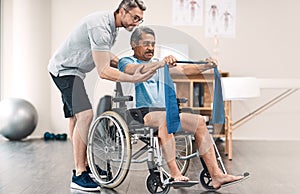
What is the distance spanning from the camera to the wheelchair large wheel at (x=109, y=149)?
308 centimetres

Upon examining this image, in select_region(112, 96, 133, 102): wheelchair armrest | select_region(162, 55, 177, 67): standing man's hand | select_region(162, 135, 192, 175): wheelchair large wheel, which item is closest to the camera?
select_region(162, 55, 177, 67): standing man's hand

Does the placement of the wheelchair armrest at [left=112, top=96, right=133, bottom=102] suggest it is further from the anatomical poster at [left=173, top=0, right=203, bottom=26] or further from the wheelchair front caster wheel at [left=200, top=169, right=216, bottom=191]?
the anatomical poster at [left=173, top=0, right=203, bottom=26]

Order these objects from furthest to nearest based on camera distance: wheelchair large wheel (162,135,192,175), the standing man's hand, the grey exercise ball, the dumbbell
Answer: the dumbbell → the grey exercise ball → wheelchair large wheel (162,135,192,175) → the standing man's hand

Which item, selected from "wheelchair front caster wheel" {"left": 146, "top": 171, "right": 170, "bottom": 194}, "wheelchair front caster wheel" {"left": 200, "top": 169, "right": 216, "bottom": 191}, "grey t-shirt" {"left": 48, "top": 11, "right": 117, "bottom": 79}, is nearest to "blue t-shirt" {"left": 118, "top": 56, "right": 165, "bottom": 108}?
"grey t-shirt" {"left": 48, "top": 11, "right": 117, "bottom": 79}

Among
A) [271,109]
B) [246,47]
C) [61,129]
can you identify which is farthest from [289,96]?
[61,129]

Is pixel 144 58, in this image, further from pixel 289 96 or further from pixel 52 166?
pixel 289 96

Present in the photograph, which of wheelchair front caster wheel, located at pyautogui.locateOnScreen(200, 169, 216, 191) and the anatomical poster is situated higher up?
the anatomical poster

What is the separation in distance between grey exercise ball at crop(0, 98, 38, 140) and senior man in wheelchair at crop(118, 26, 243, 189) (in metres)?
3.19

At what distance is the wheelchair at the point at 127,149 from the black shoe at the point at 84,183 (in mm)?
42

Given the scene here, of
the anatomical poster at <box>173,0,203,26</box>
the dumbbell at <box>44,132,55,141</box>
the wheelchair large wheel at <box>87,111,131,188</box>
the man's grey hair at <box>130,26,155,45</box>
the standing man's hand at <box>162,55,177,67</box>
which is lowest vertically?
the dumbbell at <box>44,132,55,141</box>

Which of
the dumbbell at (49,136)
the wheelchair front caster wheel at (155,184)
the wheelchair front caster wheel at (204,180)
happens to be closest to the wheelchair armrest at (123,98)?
the wheelchair front caster wheel at (155,184)

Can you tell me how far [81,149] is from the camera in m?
3.31

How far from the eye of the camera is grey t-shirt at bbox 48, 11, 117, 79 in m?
3.00

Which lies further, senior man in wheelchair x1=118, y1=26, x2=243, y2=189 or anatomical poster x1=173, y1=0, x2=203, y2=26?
anatomical poster x1=173, y1=0, x2=203, y2=26
